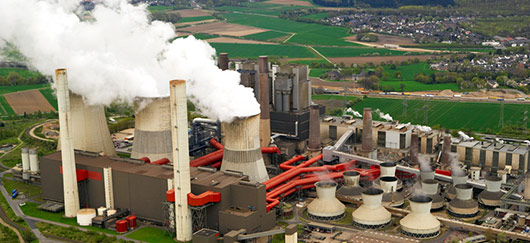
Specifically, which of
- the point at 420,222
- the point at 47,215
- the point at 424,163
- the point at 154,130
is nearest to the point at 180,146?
the point at 154,130

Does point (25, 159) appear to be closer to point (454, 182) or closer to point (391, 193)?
point (391, 193)

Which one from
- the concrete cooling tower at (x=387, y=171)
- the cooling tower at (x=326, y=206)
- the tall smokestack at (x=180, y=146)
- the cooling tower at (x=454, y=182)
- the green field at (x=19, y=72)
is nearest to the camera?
the tall smokestack at (x=180, y=146)

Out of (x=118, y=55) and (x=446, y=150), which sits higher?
(x=118, y=55)

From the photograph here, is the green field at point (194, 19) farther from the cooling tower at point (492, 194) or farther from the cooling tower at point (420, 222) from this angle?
the cooling tower at point (420, 222)

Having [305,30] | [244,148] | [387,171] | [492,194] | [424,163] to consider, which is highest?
[305,30]

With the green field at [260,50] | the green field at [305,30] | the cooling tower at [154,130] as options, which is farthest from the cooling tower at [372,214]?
the green field at [305,30]

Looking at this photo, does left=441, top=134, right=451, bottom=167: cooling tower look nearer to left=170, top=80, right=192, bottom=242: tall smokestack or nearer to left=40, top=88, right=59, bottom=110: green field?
left=170, top=80, right=192, bottom=242: tall smokestack
